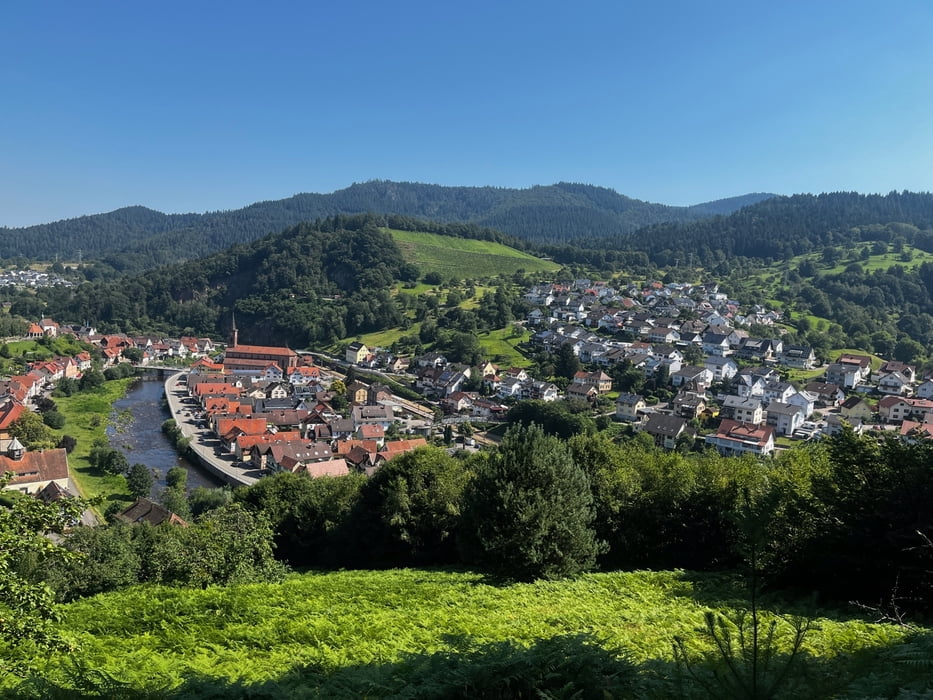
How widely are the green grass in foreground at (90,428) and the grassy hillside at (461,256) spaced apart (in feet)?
211

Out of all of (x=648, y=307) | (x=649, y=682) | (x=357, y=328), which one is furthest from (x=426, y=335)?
(x=649, y=682)

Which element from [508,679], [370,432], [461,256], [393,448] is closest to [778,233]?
[461,256]

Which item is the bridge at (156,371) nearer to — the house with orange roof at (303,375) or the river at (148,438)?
the river at (148,438)

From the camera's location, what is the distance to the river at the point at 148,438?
36906 millimetres

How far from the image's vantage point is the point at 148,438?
4438 cm

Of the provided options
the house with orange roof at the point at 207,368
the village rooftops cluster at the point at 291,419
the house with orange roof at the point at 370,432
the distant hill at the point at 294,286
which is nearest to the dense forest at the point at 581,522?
the village rooftops cluster at the point at 291,419

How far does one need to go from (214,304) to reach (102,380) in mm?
54271

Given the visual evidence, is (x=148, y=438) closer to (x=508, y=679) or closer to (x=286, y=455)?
(x=286, y=455)

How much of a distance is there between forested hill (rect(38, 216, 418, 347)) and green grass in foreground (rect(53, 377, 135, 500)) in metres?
32.9

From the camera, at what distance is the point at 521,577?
454 inches

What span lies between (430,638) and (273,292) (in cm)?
10880

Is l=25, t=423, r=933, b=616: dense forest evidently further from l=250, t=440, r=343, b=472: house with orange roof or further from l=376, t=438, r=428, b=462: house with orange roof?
l=376, t=438, r=428, b=462: house with orange roof

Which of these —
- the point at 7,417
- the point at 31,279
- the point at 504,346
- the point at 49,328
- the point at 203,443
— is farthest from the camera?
the point at 31,279

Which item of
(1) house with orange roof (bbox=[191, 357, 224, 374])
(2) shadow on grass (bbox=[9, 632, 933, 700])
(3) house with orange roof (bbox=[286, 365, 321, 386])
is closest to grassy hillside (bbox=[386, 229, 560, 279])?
(3) house with orange roof (bbox=[286, 365, 321, 386])
